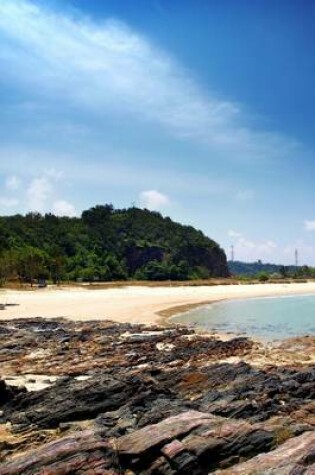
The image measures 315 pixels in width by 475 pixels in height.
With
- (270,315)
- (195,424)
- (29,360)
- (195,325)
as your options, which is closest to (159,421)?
(195,424)

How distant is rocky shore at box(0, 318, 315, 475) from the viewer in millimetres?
12398

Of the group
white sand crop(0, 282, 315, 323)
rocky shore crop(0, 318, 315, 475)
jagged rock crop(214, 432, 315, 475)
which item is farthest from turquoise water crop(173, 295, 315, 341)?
jagged rock crop(214, 432, 315, 475)

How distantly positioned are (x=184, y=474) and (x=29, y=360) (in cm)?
1621

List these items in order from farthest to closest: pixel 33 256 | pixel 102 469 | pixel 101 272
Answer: pixel 101 272 → pixel 33 256 → pixel 102 469

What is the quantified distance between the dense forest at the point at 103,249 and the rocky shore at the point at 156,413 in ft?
214

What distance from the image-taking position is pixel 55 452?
12.3 m

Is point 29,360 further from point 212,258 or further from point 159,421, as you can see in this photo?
point 212,258

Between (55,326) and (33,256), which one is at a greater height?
(33,256)

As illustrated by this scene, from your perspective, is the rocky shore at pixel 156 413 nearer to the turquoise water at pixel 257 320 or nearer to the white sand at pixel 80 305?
the turquoise water at pixel 257 320

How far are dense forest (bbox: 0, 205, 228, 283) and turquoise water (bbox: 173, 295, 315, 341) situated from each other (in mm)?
39016

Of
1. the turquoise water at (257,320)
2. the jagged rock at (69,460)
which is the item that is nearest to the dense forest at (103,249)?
the turquoise water at (257,320)

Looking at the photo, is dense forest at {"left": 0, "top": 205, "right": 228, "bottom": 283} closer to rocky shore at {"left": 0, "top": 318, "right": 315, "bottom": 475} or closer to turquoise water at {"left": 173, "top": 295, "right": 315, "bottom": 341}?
turquoise water at {"left": 173, "top": 295, "right": 315, "bottom": 341}

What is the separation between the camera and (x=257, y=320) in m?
54.1

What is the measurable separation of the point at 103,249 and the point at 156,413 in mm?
140165
